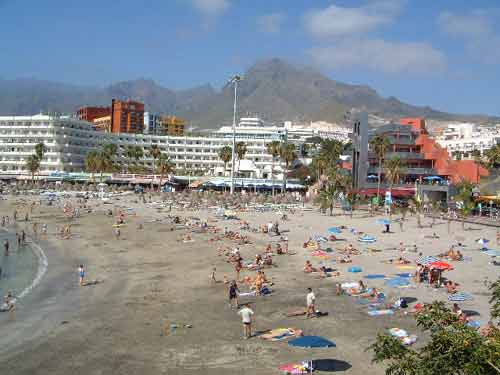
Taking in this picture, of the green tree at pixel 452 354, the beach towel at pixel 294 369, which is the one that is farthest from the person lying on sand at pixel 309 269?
the green tree at pixel 452 354

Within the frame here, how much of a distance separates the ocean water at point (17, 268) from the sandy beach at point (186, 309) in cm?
104

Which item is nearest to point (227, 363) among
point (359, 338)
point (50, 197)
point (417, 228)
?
point (359, 338)

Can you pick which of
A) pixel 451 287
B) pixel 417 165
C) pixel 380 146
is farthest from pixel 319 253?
pixel 417 165

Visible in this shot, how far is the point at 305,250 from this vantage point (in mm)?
37594

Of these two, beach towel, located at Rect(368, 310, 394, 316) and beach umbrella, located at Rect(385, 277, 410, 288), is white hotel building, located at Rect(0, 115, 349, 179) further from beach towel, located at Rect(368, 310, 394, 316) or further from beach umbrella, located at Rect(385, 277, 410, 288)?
beach towel, located at Rect(368, 310, 394, 316)

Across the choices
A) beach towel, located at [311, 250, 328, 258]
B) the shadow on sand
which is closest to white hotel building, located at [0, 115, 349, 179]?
beach towel, located at [311, 250, 328, 258]

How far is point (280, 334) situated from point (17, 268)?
73.2 feet

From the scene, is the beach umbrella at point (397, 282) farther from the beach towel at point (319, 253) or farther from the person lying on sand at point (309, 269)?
the beach towel at point (319, 253)

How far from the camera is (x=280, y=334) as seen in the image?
693 inches

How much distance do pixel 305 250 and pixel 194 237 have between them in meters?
11.6

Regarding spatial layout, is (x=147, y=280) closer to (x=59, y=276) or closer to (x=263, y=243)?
(x=59, y=276)

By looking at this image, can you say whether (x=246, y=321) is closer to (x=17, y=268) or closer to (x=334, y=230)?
(x=17, y=268)

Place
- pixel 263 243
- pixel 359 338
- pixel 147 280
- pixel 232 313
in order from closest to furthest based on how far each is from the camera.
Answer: pixel 359 338, pixel 232 313, pixel 147 280, pixel 263 243

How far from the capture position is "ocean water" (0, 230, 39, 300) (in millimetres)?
27906
